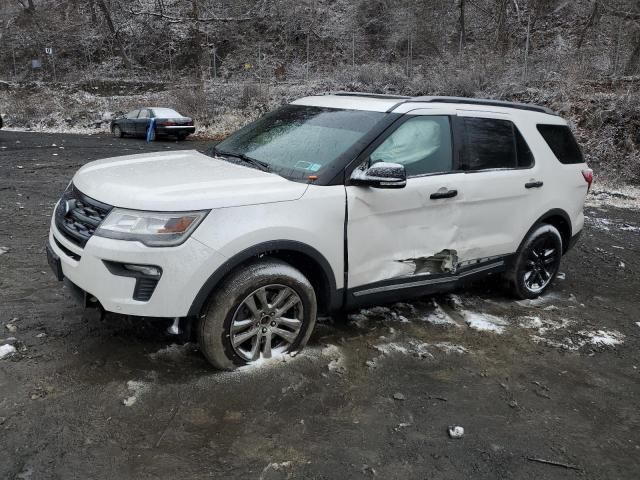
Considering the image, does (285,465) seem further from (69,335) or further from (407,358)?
(69,335)

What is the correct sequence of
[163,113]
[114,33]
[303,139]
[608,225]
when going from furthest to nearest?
[114,33], [163,113], [608,225], [303,139]

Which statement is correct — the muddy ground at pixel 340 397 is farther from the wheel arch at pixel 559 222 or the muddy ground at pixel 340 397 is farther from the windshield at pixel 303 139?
the windshield at pixel 303 139

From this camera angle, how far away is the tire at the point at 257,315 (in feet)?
11.3

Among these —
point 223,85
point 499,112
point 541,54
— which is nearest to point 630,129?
point 541,54

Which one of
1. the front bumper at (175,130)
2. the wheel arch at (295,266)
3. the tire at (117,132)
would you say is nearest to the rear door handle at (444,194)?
the wheel arch at (295,266)

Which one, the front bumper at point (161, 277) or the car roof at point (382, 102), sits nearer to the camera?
the front bumper at point (161, 277)

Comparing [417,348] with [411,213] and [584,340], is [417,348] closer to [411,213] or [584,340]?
[411,213]

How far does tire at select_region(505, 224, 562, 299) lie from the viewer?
522 centimetres

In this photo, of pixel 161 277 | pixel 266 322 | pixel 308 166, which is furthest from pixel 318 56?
pixel 161 277

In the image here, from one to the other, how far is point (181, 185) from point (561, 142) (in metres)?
3.88

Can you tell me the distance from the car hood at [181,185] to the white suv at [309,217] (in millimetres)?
11

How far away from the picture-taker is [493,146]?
191 inches

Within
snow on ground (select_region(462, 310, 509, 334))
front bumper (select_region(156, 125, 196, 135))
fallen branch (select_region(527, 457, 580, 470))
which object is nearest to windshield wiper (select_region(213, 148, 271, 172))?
snow on ground (select_region(462, 310, 509, 334))

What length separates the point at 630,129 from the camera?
15.0m
